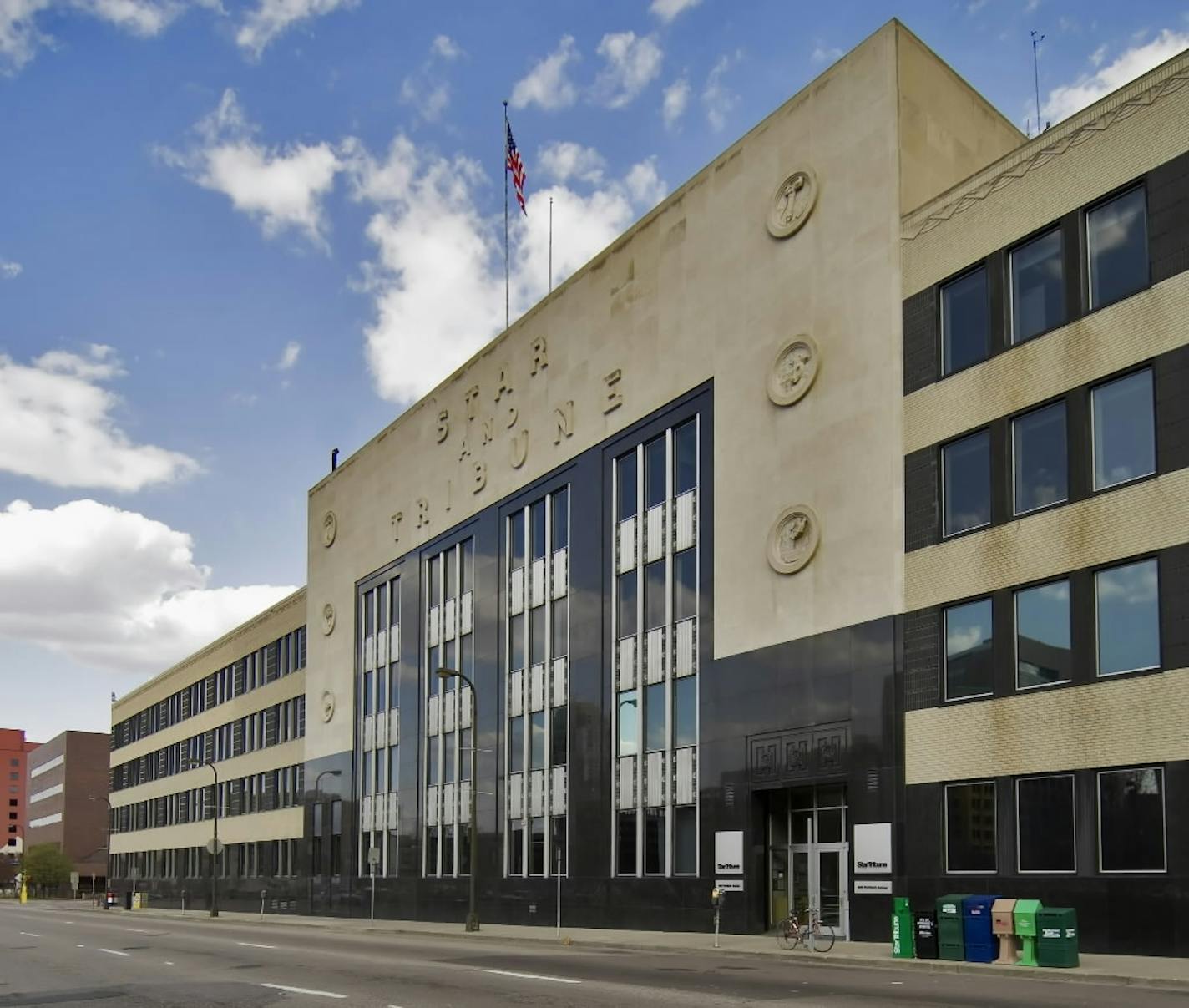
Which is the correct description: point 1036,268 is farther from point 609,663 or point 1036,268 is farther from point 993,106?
point 609,663

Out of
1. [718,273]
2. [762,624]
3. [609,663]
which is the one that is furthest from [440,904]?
[718,273]

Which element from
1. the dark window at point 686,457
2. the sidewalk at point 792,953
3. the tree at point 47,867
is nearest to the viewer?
the sidewalk at point 792,953

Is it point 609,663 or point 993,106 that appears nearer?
point 993,106

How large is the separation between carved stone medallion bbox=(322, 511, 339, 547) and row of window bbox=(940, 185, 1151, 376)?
42.9 metres

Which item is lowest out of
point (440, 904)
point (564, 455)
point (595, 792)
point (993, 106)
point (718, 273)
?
point (440, 904)

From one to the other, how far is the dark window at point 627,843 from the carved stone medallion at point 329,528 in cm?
3125

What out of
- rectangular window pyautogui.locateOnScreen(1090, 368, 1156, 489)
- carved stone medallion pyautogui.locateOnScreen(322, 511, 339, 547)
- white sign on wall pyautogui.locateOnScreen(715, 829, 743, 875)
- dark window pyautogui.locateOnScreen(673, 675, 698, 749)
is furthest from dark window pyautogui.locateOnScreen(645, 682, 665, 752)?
carved stone medallion pyautogui.locateOnScreen(322, 511, 339, 547)

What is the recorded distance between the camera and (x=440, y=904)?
53.8m

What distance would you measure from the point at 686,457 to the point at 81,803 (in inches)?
6266

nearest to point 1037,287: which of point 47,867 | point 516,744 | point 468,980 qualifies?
point 468,980

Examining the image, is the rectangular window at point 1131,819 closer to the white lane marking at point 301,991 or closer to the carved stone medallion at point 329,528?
the white lane marking at point 301,991

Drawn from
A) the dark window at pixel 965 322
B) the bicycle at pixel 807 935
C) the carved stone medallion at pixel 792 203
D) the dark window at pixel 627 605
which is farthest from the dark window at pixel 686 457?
the bicycle at pixel 807 935

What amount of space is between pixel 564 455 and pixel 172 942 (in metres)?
19.7

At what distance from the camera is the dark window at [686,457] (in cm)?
4056
